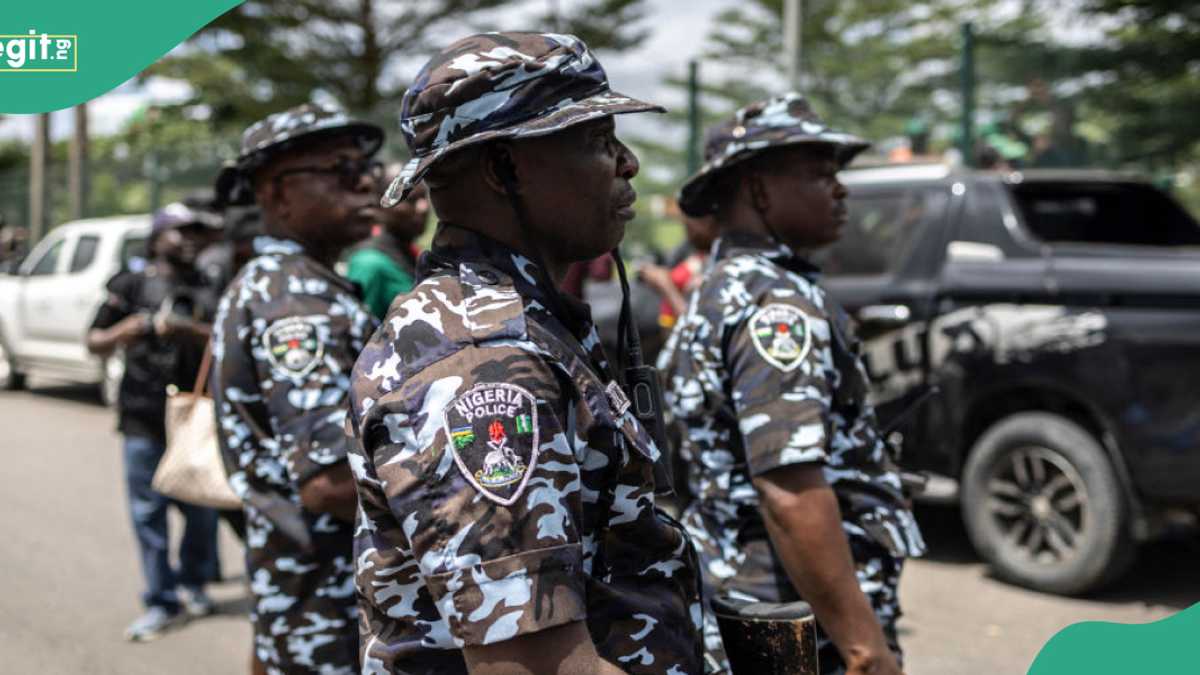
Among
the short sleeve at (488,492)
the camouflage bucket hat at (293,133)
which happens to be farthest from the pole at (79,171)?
the short sleeve at (488,492)

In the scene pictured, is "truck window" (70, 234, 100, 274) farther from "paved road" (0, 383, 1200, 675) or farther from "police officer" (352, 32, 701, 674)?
"police officer" (352, 32, 701, 674)

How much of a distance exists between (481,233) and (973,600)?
455 centimetres

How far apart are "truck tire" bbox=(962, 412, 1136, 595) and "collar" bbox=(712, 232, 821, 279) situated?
3.17m

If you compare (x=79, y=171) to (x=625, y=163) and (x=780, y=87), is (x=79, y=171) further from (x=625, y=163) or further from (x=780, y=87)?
(x=625, y=163)

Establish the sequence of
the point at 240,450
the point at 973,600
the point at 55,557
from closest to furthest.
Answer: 1. the point at 240,450
2. the point at 973,600
3. the point at 55,557

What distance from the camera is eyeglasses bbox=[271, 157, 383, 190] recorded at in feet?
9.89

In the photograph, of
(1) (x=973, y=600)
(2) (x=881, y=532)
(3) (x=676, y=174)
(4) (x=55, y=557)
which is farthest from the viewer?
(3) (x=676, y=174)

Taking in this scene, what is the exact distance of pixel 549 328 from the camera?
1552 mm

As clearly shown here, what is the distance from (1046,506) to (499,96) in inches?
182

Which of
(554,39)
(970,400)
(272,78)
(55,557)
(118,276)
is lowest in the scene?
(55,557)

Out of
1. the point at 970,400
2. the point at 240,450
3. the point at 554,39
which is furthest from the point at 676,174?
the point at 554,39

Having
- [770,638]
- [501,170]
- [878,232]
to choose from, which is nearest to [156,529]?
[878,232]

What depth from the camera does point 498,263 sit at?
5.17 feet

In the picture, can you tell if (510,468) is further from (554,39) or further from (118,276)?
(118,276)
